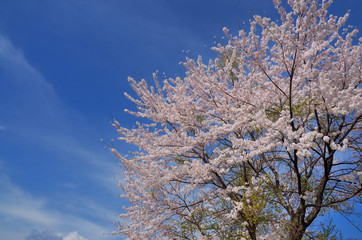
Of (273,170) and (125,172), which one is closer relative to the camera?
(273,170)

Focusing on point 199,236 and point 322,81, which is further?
point 199,236

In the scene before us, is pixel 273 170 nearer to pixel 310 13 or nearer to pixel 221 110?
pixel 221 110

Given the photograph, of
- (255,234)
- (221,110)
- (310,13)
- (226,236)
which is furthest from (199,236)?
(310,13)

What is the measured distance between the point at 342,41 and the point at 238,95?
3.06 metres

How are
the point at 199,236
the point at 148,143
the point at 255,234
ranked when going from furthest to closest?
the point at 148,143 < the point at 199,236 < the point at 255,234

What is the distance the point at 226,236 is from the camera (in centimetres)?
802

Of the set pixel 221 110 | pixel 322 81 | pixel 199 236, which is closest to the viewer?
pixel 322 81

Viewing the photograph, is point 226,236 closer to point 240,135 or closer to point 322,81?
point 240,135

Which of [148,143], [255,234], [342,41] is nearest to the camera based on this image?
[342,41]

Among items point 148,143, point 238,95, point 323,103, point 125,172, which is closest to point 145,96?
point 148,143

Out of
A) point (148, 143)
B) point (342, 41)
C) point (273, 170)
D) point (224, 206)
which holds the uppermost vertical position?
point (342, 41)

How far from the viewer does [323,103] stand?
547 centimetres

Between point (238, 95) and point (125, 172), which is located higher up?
point (238, 95)

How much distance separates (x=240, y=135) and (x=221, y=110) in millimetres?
964
